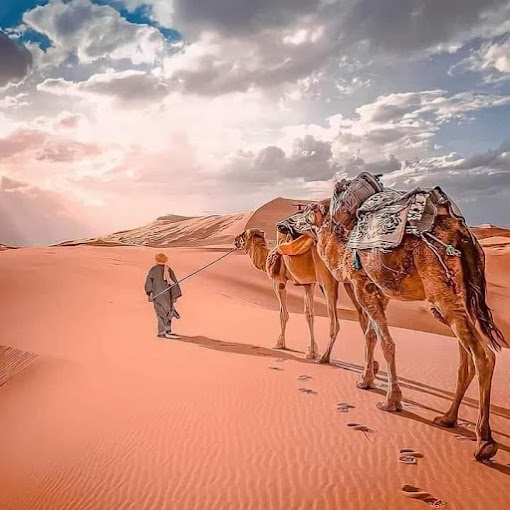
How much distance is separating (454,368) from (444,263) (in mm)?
4259

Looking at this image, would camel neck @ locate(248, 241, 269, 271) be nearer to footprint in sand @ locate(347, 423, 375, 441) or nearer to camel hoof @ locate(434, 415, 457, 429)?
footprint in sand @ locate(347, 423, 375, 441)

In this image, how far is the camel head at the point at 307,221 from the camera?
7.13m

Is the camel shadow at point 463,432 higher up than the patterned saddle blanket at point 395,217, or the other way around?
the patterned saddle blanket at point 395,217

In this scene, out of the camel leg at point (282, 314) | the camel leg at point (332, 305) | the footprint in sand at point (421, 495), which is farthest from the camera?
the camel leg at point (282, 314)

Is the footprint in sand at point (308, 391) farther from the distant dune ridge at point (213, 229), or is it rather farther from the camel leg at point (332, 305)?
the distant dune ridge at point (213, 229)

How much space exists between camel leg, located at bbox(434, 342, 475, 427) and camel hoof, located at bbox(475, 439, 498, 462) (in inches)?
28.8

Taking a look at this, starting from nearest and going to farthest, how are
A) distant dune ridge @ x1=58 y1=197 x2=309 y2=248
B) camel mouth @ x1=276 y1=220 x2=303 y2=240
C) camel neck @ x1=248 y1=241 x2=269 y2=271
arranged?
camel mouth @ x1=276 y1=220 x2=303 y2=240
camel neck @ x1=248 y1=241 x2=269 y2=271
distant dune ridge @ x1=58 y1=197 x2=309 y2=248

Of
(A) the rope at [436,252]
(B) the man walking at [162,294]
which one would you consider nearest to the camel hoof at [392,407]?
(A) the rope at [436,252]

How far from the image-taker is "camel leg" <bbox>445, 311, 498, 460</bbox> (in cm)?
444

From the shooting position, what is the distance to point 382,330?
5887 millimetres

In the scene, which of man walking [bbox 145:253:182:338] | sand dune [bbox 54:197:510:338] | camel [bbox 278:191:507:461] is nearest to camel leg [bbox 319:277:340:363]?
camel [bbox 278:191:507:461]

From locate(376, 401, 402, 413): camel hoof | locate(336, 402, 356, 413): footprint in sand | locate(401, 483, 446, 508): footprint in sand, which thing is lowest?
locate(401, 483, 446, 508): footprint in sand

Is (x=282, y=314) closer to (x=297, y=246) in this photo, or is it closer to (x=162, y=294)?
(x=297, y=246)

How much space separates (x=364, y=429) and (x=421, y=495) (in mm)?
1281
